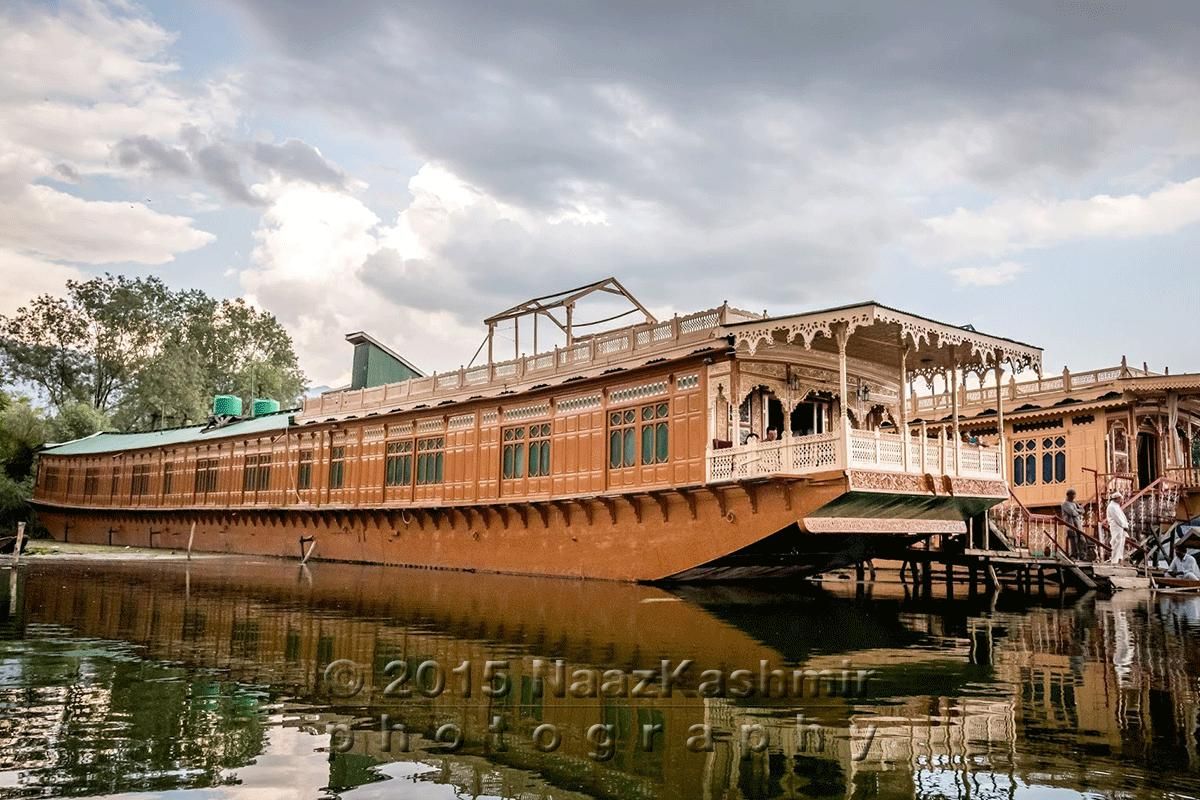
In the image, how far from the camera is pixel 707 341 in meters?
20.0

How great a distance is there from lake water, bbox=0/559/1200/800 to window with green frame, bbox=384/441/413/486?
14873 millimetres

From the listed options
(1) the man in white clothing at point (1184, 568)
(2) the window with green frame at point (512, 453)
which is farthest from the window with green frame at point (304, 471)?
(1) the man in white clothing at point (1184, 568)

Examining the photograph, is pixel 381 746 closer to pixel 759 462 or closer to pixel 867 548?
pixel 759 462

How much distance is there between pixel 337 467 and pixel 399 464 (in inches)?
164

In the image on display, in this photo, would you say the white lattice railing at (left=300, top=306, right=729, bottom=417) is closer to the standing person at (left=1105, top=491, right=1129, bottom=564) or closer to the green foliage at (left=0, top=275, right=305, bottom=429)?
the standing person at (left=1105, top=491, right=1129, bottom=564)

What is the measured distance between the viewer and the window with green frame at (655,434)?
68.3 ft

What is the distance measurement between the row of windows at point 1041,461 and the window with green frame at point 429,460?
18.6 metres

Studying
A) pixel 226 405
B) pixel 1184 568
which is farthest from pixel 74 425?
pixel 1184 568

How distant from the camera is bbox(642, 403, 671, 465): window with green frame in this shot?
2081 cm

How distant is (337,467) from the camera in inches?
1307

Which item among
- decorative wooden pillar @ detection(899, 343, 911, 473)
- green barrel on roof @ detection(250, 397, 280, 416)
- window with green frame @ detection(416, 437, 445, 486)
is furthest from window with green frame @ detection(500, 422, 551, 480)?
green barrel on roof @ detection(250, 397, 280, 416)

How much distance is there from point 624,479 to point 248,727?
1531 centimetres

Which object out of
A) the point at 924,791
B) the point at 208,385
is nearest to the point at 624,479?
the point at 924,791

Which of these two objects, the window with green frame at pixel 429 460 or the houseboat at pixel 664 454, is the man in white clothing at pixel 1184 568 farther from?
the window with green frame at pixel 429 460
